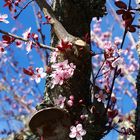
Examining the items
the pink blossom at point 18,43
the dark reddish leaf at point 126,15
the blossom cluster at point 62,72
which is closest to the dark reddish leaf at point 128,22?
the dark reddish leaf at point 126,15

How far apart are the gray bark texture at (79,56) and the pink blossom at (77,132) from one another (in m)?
0.06

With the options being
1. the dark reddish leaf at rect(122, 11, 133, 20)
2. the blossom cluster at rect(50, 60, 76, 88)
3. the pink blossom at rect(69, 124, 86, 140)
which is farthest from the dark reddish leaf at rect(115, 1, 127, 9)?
the pink blossom at rect(69, 124, 86, 140)

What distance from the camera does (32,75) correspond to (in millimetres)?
1839

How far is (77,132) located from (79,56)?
15.1 inches

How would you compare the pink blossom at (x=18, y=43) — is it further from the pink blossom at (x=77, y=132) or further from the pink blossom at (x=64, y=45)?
the pink blossom at (x=77, y=132)

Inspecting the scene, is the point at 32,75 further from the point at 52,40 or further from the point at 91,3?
the point at 91,3

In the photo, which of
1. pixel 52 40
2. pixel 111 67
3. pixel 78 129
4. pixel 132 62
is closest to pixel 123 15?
pixel 111 67

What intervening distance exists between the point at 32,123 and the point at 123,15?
70 centimetres

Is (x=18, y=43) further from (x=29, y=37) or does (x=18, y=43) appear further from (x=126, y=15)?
(x=126, y=15)

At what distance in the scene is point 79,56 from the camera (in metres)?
1.77

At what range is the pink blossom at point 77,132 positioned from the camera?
1646mm

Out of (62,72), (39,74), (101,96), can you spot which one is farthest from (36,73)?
(101,96)

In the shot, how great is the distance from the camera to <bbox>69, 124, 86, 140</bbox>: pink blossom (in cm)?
165

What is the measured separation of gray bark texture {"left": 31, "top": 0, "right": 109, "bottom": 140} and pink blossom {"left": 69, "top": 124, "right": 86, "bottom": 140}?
0.21 ft
